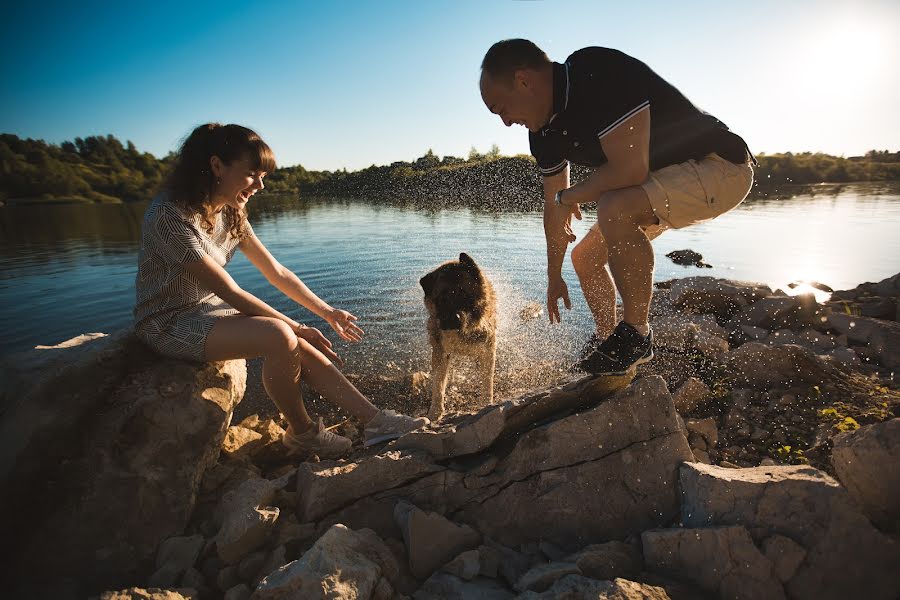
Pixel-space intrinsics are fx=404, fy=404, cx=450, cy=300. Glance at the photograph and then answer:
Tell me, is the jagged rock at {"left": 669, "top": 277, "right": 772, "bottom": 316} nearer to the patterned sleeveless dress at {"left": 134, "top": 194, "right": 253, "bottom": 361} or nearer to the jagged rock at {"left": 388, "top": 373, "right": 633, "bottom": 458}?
the jagged rock at {"left": 388, "top": 373, "right": 633, "bottom": 458}

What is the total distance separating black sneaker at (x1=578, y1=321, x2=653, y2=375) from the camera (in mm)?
2914

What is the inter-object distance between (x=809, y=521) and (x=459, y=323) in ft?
11.1

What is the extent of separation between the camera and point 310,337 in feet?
12.3

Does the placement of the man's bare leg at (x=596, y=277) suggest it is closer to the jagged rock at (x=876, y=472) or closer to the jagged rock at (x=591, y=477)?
the jagged rock at (x=591, y=477)

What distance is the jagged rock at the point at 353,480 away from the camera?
268 centimetres

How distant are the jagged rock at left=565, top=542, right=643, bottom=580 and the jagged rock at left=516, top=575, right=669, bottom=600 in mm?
171

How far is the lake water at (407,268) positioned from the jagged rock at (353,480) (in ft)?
12.3

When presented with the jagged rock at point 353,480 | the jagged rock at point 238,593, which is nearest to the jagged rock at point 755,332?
→ the jagged rock at point 353,480

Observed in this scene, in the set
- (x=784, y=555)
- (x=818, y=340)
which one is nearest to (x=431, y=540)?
(x=784, y=555)

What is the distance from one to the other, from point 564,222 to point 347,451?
3025mm

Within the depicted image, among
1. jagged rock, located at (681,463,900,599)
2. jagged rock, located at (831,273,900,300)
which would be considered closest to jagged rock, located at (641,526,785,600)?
jagged rock, located at (681,463,900,599)

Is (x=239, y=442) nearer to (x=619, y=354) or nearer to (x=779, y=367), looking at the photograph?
(x=619, y=354)

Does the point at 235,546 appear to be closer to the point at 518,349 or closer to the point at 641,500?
the point at 641,500

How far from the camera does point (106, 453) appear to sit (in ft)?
9.50
